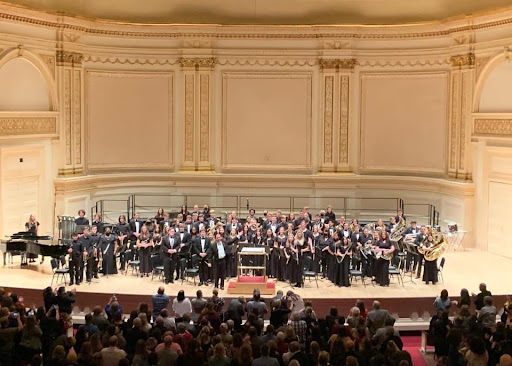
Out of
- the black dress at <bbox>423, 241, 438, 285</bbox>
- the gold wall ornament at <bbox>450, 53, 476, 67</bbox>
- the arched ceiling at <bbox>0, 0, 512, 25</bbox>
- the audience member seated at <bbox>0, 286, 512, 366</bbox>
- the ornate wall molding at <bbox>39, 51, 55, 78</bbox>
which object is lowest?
the black dress at <bbox>423, 241, 438, 285</bbox>

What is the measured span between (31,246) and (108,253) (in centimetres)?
200

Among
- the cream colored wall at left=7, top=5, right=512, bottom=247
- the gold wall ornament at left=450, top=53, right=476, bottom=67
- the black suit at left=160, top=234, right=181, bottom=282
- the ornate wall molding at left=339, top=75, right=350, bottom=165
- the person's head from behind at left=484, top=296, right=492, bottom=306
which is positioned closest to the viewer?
the person's head from behind at left=484, top=296, right=492, bottom=306

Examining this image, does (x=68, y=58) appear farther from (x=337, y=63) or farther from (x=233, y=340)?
(x=233, y=340)

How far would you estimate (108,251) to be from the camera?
63.2 ft

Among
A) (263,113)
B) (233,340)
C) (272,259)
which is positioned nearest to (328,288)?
(272,259)

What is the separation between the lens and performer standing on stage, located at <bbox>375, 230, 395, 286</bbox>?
18312mm

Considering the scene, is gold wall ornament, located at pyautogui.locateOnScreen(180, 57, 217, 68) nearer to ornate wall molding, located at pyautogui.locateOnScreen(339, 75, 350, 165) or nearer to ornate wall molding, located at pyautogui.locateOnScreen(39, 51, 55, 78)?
ornate wall molding, located at pyautogui.locateOnScreen(39, 51, 55, 78)

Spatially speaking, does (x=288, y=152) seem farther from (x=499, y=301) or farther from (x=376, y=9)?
(x=499, y=301)

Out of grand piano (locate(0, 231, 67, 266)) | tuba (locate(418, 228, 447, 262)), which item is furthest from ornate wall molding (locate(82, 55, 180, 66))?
tuba (locate(418, 228, 447, 262))

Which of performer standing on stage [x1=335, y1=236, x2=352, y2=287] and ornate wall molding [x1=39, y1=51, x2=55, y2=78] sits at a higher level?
ornate wall molding [x1=39, y1=51, x2=55, y2=78]

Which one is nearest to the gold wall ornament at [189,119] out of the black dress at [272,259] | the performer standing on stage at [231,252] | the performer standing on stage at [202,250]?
the performer standing on stage at [231,252]

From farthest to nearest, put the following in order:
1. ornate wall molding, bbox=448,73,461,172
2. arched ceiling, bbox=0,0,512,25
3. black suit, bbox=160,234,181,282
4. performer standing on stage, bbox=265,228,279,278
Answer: arched ceiling, bbox=0,0,512,25 → ornate wall molding, bbox=448,73,461,172 → performer standing on stage, bbox=265,228,279,278 → black suit, bbox=160,234,181,282

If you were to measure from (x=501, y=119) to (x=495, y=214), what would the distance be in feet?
9.96

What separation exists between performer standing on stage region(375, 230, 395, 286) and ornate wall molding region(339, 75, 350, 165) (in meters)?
7.76
